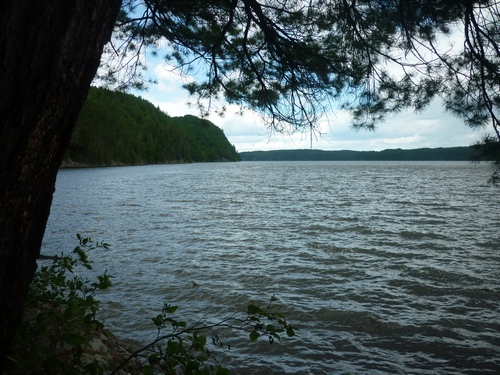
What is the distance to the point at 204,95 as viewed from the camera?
22.2ft

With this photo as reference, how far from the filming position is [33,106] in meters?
1.64

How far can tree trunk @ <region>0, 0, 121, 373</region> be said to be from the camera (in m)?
1.56

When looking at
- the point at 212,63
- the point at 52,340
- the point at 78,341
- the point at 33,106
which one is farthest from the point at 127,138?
the point at 33,106

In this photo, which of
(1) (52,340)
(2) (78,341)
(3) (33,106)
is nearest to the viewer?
(3) (33,106)

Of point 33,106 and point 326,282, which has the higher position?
point 33,106

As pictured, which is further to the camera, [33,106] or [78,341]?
[78,341]

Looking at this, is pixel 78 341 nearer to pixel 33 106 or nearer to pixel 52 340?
pixel 52 340

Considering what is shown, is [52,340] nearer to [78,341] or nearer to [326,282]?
[78,341]

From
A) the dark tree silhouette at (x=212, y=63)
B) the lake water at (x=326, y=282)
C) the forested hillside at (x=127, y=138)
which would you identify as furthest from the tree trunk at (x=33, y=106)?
the forested hillside at (x=127, y=138)

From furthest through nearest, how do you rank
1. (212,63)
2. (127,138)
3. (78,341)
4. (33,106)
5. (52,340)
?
1. (127,138)
2. (212,63)
3. (52,340)
4. (78,341)
5. (33,106)

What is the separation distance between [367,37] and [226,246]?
648cm

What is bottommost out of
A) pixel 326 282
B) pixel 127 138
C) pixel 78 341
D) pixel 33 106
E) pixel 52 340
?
pixel 326 282

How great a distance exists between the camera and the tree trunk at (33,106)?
1562 millimetres

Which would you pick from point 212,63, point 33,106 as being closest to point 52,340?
point 33,106
